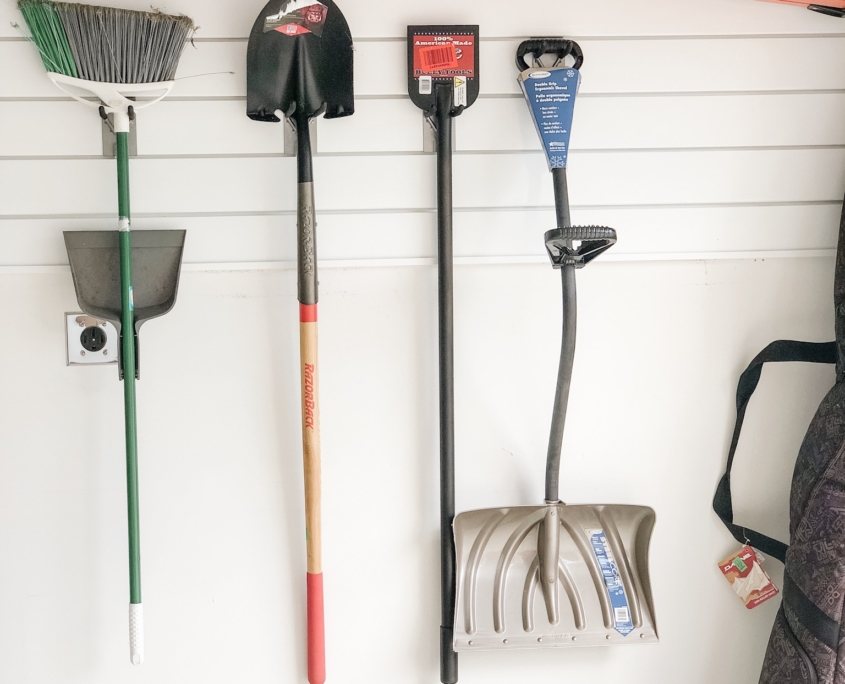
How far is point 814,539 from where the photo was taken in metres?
1.05

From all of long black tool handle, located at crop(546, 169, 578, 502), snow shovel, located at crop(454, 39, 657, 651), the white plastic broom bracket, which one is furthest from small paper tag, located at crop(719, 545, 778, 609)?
the white plastic broom bracket

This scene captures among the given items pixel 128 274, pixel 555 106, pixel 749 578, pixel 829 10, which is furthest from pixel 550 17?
pixel 749 578

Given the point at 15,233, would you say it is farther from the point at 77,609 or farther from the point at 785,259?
the point at 785,259

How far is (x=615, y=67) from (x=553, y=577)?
3.07 feet

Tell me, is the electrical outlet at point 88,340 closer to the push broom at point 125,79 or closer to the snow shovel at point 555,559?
the push broom at point 125,79

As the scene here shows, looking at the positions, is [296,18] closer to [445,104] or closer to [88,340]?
[445,104]

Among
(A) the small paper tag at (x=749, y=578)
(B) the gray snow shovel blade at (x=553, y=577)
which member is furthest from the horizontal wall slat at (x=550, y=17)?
(A) the small paper tag at (x=749, y=578)

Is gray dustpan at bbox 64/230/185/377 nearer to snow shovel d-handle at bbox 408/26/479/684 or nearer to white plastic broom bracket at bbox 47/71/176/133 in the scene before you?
white plastic broom bracket at bbox 47/71/176/133

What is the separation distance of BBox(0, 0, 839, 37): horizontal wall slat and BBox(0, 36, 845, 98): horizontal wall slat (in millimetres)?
21

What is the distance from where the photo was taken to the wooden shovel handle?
42.5 inches

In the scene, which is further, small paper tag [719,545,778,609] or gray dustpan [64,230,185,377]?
small paper tag [719,545,778,609]

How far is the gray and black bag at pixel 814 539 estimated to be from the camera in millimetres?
1017

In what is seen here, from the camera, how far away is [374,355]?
1.15 m

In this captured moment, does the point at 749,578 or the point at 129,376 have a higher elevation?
the point at 129,376
